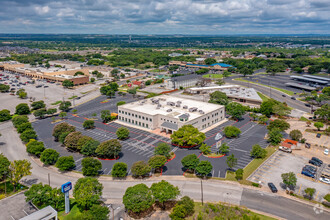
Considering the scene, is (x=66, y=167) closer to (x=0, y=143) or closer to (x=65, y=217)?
(x=65, y=217)

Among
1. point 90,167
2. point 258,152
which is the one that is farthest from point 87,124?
point 258,152

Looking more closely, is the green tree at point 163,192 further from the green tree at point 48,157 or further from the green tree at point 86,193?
the green tree at point 48,157

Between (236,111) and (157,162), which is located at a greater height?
(236,111)

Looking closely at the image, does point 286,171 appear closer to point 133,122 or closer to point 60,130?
point 133,122

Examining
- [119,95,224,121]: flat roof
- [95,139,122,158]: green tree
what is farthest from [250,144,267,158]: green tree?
[95,139,122,158]: green tree

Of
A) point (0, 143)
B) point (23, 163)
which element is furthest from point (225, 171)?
point (0, 143)

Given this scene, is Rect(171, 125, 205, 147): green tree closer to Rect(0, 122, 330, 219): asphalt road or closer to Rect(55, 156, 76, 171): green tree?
Rect(0, 122, 330, 219): asphalt road
